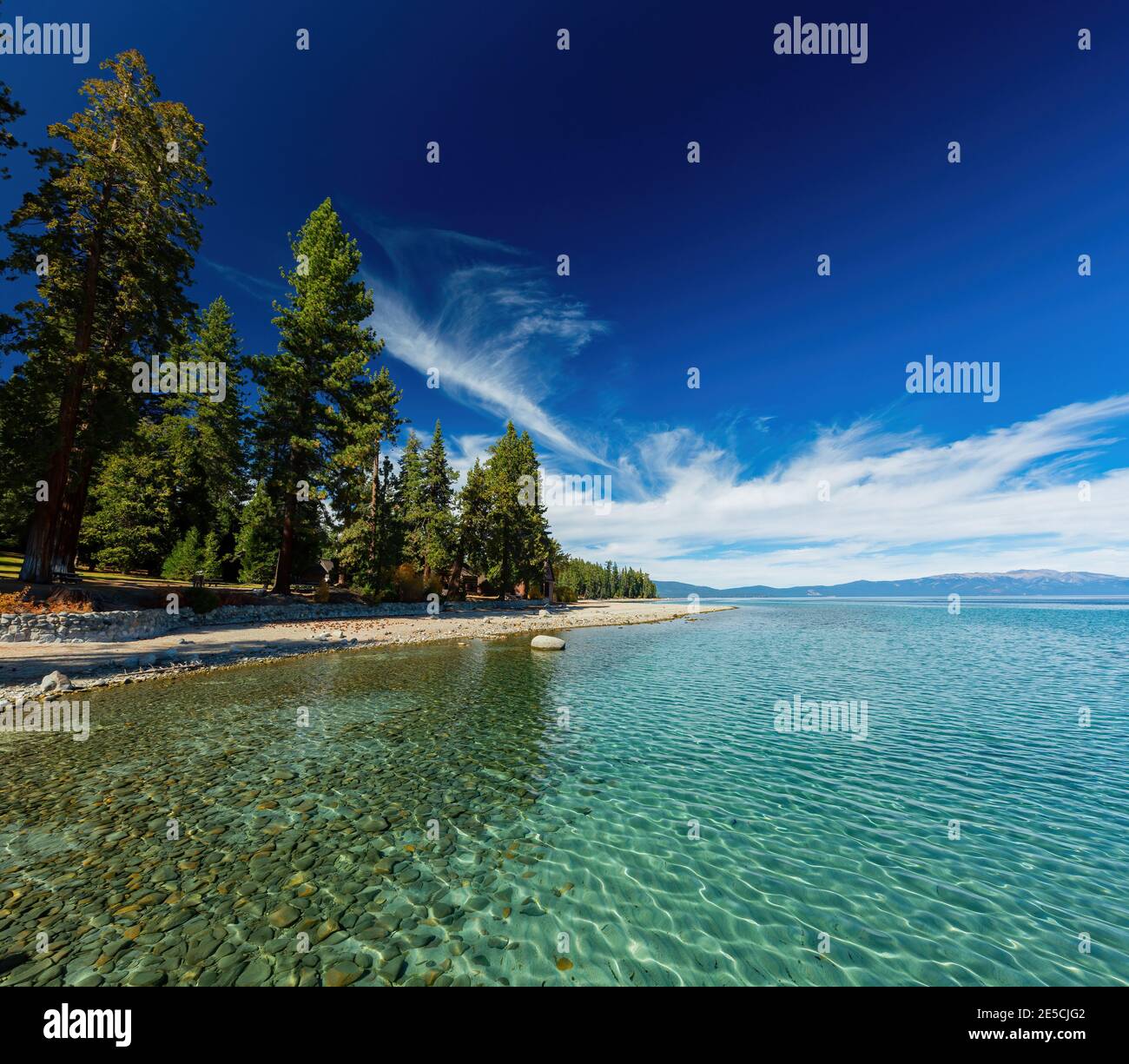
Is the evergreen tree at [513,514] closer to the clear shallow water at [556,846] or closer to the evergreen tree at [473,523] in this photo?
the evergreen tree at [473,523]

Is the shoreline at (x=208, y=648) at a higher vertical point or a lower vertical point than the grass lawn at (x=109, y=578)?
lower

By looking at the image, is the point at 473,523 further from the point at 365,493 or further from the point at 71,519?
the point at 71,519

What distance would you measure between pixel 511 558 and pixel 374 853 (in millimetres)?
50264

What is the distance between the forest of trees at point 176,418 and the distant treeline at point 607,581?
64.0 meters

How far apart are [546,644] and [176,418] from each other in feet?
117

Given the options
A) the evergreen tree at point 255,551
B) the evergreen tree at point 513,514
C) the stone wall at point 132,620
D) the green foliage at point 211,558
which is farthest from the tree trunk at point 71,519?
the evergreen tree at point 513,514

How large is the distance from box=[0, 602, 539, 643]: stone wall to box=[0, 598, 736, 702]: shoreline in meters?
0.52

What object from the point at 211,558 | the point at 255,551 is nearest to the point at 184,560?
the point at 211,558

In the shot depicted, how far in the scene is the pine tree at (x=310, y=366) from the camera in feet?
97.0

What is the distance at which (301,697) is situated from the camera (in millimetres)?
13867

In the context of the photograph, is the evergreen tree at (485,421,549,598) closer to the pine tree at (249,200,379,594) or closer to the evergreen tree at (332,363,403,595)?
the evergreen tree at (332,363,403,595)

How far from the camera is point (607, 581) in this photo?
143375 mm

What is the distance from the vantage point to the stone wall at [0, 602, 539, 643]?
680 inches

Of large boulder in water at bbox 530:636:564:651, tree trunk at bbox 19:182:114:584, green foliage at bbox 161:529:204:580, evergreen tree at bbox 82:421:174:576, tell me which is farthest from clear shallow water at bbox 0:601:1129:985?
evergreen tree at bbox 82:421:174:576
